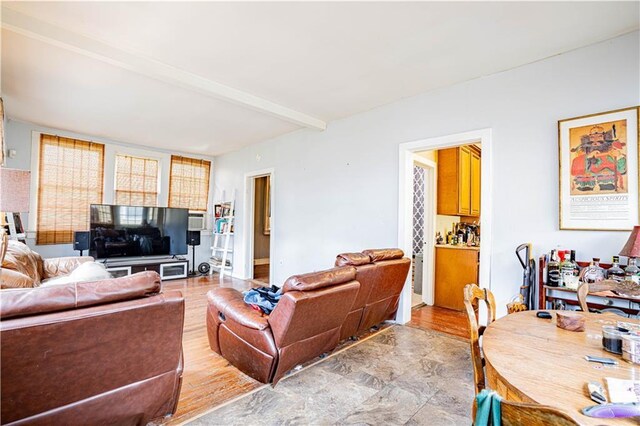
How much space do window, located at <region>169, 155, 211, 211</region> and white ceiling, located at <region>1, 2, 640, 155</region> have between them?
2656mm

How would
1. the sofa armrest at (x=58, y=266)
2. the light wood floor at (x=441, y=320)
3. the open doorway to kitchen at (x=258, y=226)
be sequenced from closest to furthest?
the light wood floor at (x=441, y=320), the sofa armrest at (x=58, y=266), the open doorway to kitchen at (x=258, y=226)

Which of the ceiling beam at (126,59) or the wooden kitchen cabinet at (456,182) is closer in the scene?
Result: the ceiling beam at (126,59)

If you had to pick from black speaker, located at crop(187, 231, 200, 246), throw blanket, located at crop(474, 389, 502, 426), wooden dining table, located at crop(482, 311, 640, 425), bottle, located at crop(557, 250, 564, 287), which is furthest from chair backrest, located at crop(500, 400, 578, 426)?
Answer: black speaker, located at crop(187, 231, 200, 246)

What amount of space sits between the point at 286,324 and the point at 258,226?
6521 mm

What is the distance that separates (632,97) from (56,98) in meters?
6.19

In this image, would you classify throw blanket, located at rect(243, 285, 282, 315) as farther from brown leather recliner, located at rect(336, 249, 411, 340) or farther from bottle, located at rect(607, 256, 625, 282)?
bottle, located at rect(607, 256, 625, 282)

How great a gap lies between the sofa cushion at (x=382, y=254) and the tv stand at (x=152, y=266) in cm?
440

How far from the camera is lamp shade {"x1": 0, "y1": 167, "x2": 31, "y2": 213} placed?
2068 millimetres

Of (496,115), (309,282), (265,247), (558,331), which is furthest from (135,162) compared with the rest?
(558,331)

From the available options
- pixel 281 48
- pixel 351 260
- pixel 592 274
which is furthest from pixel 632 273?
pixel 281 48

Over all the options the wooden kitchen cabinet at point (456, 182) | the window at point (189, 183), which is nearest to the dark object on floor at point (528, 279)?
the wooden kitchen cabinet at point (456, 182)

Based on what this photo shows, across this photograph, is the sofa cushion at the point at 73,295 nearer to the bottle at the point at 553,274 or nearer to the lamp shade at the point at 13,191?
the lamp shade at the point at 13,191

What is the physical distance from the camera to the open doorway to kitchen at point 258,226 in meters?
6.41

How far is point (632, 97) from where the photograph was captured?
2.37 m
